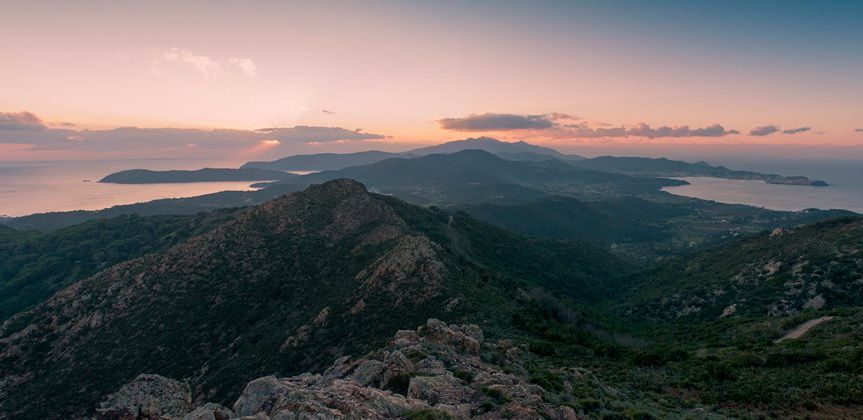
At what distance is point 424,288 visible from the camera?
45.3 meters

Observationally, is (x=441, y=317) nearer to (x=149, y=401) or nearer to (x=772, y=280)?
(x=149, y=401)

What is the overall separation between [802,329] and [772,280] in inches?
1091

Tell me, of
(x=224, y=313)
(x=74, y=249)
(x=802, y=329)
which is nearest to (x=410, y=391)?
(x=802, y=329)

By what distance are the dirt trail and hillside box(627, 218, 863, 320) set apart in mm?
13088

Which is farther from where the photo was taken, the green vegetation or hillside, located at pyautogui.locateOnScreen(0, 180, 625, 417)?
hillside, located at pyautogui.locateOnScreen(0, 180, 625, 417)

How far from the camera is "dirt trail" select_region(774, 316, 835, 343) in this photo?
33.3 meters

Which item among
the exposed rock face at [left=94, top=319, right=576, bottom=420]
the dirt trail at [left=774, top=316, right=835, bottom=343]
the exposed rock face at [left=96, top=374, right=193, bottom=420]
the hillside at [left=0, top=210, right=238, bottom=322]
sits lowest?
the hillside at [left=0, top=210, right=238, bottom=322]

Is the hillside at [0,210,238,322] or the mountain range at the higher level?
the mountain range

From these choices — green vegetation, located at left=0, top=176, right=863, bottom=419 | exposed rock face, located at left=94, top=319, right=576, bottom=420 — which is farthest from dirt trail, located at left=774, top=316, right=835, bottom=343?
exposed rock face, located at left=94, top=319, right=576, bottom=420

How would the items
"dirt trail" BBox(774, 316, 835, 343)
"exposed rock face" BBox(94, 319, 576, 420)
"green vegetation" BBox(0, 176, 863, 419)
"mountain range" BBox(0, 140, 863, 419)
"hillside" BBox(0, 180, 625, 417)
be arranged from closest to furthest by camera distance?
"exposed rock face" BBox(94, 319, 576, 420)
"mountain range" BBox(0, 140, 863, 419)
"green vegetation" BBox(0, 176, 863, 419)
"dirt trail" BBox(774, 316, 835, 343)
"hillside" BBox(0, 180, 625, 417)

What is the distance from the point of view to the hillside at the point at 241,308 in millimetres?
40375

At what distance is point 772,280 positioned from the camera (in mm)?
56438

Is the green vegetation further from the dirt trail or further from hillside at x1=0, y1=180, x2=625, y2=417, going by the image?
the dirt trail

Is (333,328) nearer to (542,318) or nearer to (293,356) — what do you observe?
(293,356)
